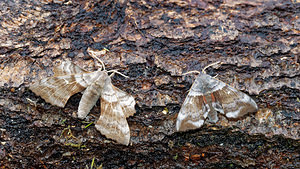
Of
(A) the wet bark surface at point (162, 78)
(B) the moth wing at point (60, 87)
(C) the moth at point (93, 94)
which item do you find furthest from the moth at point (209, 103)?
(B) the moth wing at point (60, 87)

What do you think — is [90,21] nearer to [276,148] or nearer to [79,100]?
[79,100]

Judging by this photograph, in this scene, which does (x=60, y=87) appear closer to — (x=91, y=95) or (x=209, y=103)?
(x=91, y=95)

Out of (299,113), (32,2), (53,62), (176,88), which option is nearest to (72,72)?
(53,62)

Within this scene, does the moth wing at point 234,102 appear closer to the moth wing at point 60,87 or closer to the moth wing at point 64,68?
the moth wing at point 60,87

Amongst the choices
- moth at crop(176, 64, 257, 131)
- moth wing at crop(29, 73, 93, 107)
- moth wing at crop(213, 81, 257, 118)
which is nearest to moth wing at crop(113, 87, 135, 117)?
moth wing at crop(29, 73, 93, 107)

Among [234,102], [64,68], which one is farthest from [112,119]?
[234,102]

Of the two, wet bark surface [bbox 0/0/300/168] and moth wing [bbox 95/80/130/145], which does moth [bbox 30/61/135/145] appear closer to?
Answer: moth wing [bbox 95/80/130/145]
